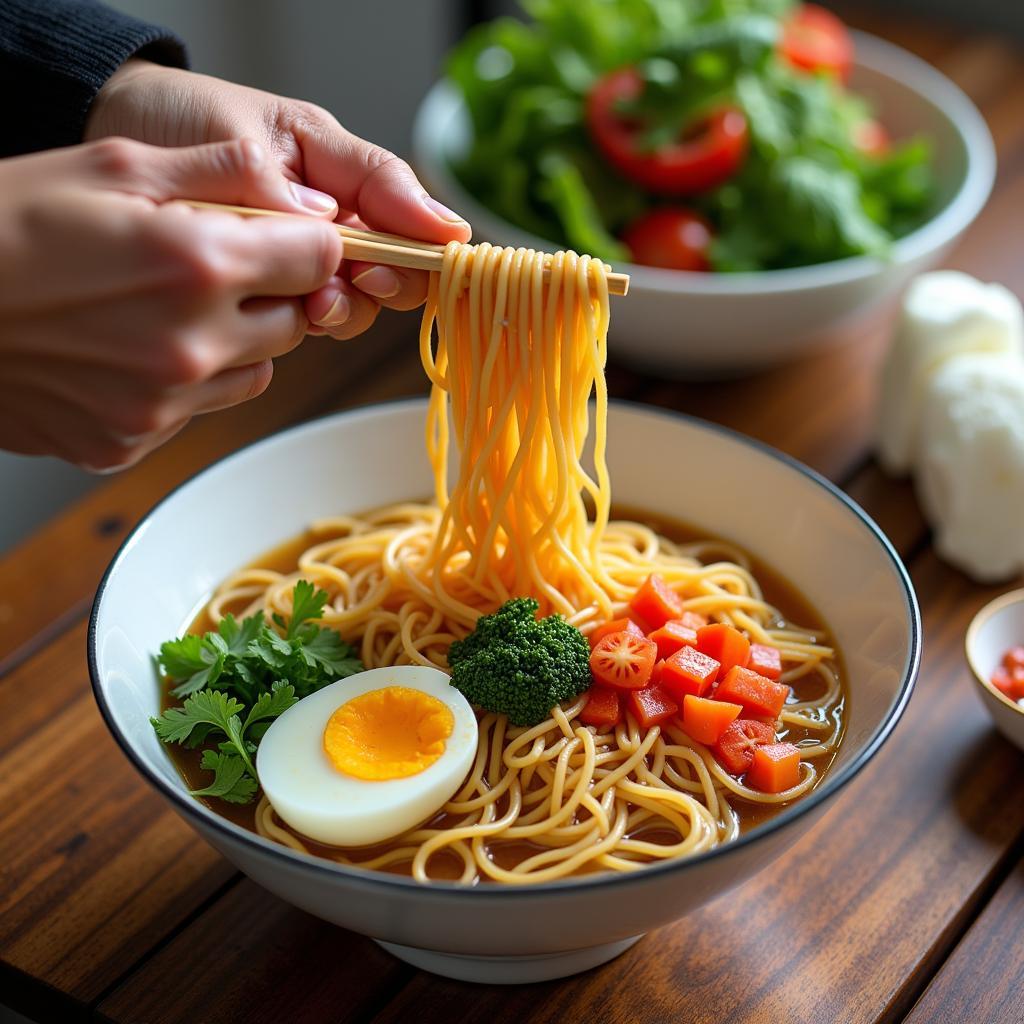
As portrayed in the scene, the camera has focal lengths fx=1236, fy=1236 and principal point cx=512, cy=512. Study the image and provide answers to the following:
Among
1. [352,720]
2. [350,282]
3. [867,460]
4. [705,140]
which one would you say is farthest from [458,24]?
[352,720]

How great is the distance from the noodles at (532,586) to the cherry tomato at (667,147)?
44.1 inches

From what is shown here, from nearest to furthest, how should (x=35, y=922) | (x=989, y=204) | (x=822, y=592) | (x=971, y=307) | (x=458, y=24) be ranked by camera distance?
(x=35, y=922)
(x=822, y=592)
(x=971, y=307)
(x=989, y=204)
(x=458, y=24)

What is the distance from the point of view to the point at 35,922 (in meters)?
1.85

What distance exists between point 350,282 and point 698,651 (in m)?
0.78

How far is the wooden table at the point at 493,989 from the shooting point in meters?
1.74

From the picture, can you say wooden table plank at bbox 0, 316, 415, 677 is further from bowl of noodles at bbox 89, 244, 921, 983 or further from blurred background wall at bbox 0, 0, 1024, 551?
blurred background wall at bbox 0, 0, 1024, 551

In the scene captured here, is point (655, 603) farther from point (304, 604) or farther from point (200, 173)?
point (200, 173)

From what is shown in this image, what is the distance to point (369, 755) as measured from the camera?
176cm

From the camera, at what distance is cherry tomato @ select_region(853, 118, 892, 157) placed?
335cm

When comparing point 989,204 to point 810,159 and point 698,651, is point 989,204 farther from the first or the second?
point 698,651

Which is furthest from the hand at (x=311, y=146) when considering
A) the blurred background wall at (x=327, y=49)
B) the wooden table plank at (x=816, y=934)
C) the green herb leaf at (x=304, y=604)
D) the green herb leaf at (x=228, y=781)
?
the blurred background wall at (x=327, y=49)

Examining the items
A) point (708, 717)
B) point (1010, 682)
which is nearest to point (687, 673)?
point (708, 717)

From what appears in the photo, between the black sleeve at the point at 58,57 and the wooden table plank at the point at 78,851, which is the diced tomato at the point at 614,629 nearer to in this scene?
the wooden table plank at the point at 78,851

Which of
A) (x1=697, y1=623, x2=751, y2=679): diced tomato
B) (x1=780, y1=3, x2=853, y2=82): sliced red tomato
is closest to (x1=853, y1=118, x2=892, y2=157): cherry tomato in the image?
(x1=780, y1=3, x2=853, y2=82): sliced red tomato
